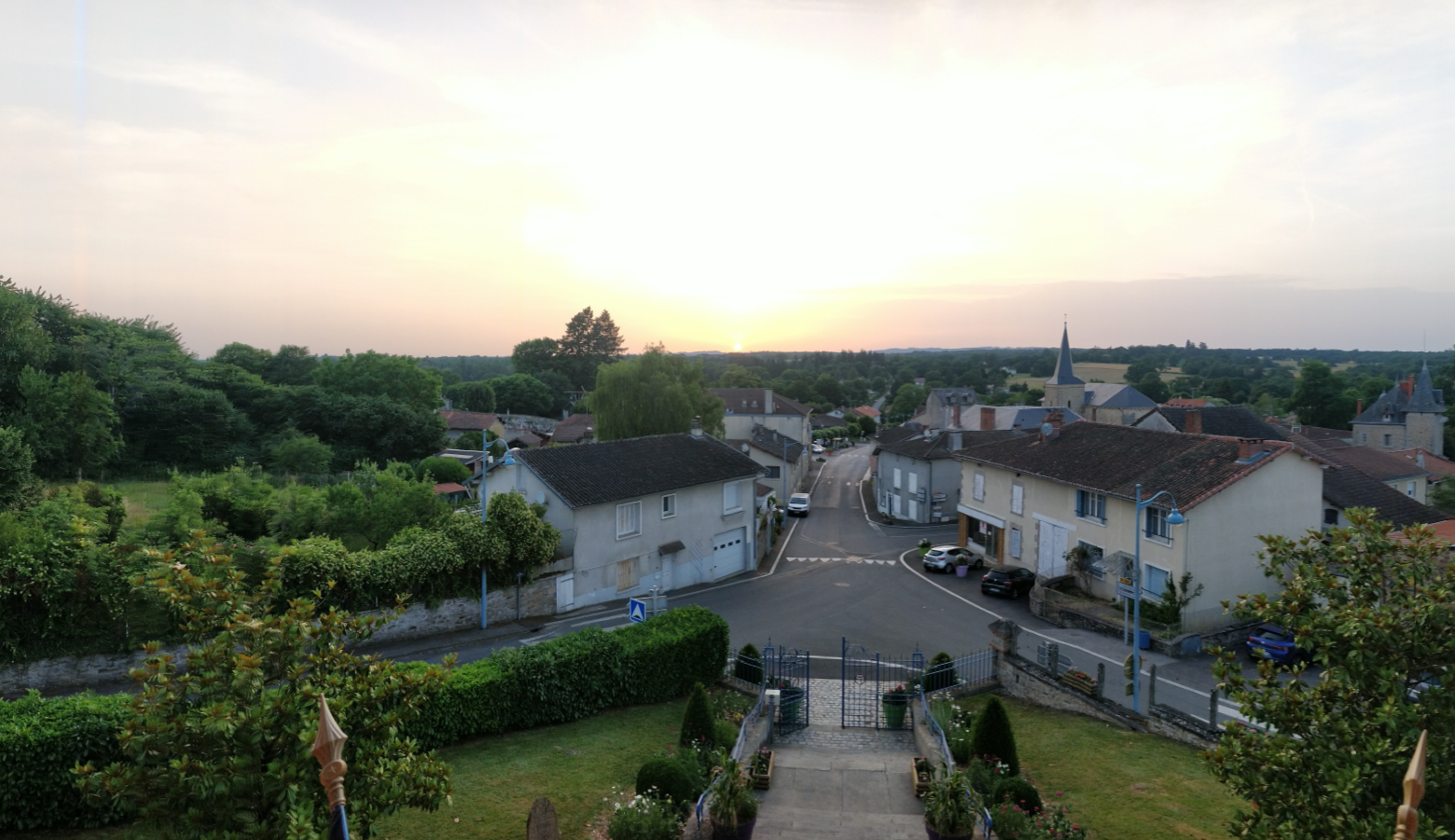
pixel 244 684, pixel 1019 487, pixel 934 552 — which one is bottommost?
pixel 934 552

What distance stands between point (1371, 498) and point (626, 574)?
3303cm

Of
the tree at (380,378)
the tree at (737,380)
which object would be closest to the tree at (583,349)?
the tree at (737,380)

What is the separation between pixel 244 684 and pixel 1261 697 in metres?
9.81

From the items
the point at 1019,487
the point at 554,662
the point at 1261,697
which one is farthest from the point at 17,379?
the point at 1261,697

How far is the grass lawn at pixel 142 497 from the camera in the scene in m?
32.5

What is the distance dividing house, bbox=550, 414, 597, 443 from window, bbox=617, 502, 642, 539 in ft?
145

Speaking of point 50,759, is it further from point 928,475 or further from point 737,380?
point 737,380

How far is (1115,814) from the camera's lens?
13.2 m

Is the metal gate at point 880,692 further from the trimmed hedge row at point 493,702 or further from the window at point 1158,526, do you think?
the window at point 1158,526

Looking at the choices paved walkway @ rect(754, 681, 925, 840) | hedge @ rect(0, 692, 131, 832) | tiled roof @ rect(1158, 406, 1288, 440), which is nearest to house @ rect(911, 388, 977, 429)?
tiled roof @ rect(1158, 406, 1288, 440)

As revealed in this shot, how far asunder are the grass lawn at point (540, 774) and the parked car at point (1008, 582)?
1717 cm

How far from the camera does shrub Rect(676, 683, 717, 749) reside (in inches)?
614

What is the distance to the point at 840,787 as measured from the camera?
47.6 feet

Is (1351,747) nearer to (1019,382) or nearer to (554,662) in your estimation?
(554,662)
